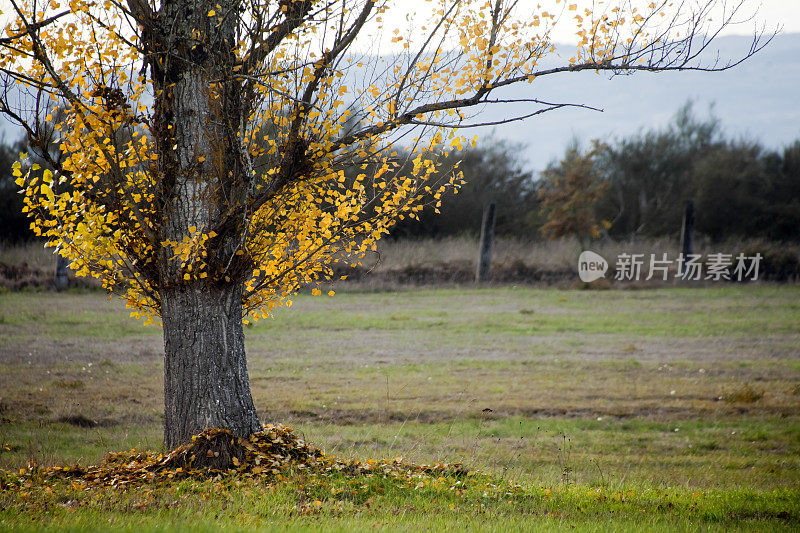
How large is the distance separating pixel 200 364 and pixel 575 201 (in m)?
27.1

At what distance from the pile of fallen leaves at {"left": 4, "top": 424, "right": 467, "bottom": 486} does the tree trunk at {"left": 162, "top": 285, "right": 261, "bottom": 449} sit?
164 mm

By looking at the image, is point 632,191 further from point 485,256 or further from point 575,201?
point 485,256

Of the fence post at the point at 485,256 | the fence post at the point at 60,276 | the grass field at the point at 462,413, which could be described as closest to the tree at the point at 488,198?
the fence post at the point at 485,256

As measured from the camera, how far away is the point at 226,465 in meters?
5.65

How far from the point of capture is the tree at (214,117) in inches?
219

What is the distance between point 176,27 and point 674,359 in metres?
10.5

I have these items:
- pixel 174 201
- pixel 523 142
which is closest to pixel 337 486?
pixel 174 201

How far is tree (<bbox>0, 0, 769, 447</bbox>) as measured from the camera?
18.2ft

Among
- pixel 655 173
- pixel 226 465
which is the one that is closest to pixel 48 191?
pixel 226 465

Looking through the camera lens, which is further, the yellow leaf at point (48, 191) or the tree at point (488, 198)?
the tree at point (488, 198)

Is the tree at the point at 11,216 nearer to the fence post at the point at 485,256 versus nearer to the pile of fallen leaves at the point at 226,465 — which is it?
the fence post at the point at 485,256

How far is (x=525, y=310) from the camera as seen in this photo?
17734 mm

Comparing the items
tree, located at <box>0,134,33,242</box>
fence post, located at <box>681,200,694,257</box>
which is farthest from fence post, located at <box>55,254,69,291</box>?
fence post, located at <box>681,200,694,257</box>

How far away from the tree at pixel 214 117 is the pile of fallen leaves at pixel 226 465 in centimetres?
18
